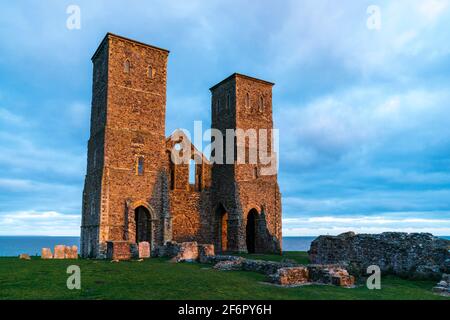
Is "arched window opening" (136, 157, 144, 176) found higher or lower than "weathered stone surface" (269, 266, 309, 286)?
higher

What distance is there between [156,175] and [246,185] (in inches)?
311

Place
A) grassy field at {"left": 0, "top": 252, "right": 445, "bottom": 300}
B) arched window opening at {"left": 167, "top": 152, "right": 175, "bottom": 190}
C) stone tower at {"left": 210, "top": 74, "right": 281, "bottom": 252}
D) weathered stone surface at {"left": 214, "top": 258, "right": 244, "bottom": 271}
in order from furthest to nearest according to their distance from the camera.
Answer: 1. arched window opening at {"left": 167, "top": 152, "right": 175, "bottom": 190}
2. stone tower at {"left": 210, "top": 74, "right": 281, "bottom": 252}
3. weathered stone surface at {"left": 214, "top": 258, "right": 244, "bottom": 271}
4. grassy field at {"left": 0, "top": 252, "right": 445, "bottom": 300}

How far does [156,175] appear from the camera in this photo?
2741 centimetres

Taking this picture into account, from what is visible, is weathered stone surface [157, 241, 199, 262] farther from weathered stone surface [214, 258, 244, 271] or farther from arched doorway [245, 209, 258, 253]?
arched doorway [245, 209, 258, 253]

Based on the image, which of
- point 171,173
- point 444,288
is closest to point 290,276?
point 444,288

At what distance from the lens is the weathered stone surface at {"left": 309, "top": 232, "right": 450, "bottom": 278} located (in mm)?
15133

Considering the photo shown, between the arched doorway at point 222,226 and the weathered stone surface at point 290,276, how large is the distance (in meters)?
19.3

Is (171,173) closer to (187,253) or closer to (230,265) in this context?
(187,253)

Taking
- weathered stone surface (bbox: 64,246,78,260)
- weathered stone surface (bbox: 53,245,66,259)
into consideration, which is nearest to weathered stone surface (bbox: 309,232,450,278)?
weathered stone surface (bbox: 64,246,78,260)

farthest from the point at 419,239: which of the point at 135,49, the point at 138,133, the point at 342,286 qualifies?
the point at 135,49
